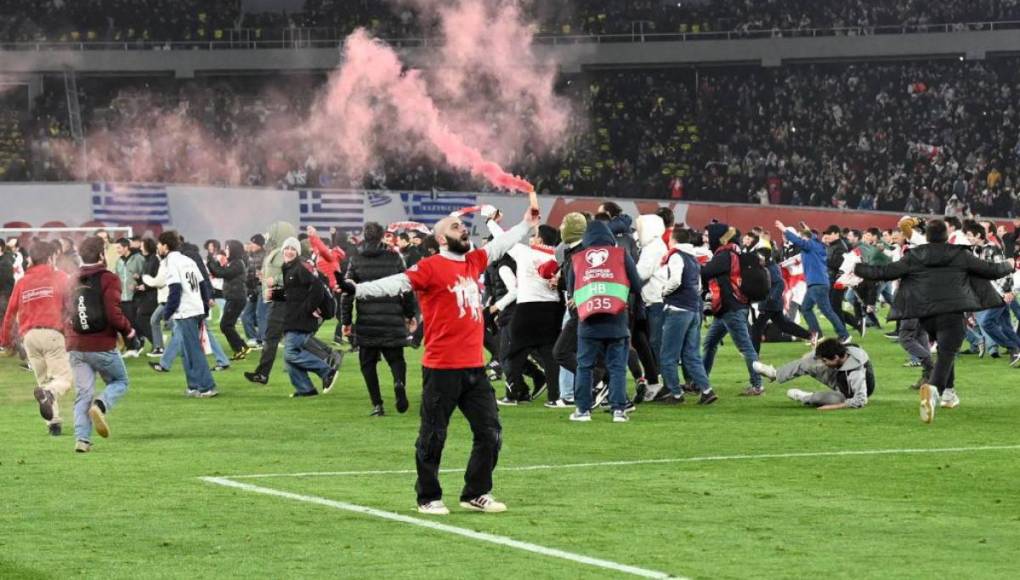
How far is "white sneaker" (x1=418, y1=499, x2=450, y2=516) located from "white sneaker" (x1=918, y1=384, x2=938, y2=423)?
693cm

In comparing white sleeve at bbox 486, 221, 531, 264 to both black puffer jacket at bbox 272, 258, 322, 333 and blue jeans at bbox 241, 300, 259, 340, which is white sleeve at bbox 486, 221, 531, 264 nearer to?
black puffer jacket at bbox 272, 258, 322, 333

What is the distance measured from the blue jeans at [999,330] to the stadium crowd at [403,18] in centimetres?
3430

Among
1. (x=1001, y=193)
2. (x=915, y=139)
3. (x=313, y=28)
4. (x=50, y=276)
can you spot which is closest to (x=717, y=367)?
(x=50, y=276)

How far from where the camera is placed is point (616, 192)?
55.0 m

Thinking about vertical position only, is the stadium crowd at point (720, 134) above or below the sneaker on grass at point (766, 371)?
above

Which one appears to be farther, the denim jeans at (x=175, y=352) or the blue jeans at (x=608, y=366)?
the denim jeans at (x=175, y=352)

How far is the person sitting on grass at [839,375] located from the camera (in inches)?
733

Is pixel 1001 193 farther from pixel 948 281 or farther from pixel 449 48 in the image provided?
pixel 948 281

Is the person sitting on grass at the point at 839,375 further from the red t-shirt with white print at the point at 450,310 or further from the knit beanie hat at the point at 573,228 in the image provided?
the red t-shirt with white print at the point at 450,310

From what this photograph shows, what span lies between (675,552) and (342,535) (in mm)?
2061

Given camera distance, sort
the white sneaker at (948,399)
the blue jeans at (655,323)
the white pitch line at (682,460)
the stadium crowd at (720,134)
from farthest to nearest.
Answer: the stadium crowd at (720,134), the blue jeans at (655,323), the white sneaker at (948,399), the white pitch line at (682,460)

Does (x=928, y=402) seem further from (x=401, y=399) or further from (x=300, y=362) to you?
(x=300, y=362)

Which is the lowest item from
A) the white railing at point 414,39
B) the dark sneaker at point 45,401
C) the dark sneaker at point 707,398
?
the dark sneaker at point 707,398

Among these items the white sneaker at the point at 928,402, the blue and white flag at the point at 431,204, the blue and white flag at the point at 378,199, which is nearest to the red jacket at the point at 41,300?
the white sneaker at the point at 928,402
